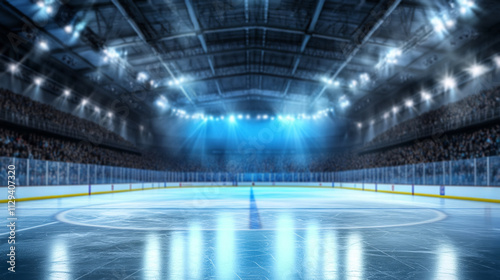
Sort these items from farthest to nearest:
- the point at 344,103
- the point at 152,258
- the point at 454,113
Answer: the point at 344,103, the point at 454,113, the point at 152,258

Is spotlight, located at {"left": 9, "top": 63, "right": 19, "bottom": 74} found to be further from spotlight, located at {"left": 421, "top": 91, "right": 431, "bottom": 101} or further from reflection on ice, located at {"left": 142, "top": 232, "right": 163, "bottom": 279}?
spotlight, located at {"left": 421, "top": 91, "right": 431, "bottom": 101}

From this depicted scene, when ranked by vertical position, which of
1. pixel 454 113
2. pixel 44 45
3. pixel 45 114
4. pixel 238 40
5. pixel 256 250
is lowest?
pixel 256 250

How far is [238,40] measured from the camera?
3384cm

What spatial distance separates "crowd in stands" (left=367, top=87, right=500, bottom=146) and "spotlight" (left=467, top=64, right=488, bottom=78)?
1561 millimetres

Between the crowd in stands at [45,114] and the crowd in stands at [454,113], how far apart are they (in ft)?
110

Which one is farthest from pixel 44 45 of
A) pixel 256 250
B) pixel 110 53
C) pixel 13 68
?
pixel 256 250

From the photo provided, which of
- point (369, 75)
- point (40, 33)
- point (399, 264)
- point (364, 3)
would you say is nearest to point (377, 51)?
point (369, 75)

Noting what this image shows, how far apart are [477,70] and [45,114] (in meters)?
36.6

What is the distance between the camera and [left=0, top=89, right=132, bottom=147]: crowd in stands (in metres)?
27.1

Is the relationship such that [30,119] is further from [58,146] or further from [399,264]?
[399,264]

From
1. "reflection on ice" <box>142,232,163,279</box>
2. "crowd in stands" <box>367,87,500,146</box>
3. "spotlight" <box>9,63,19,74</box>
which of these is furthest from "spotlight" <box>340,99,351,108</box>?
"reflection on ice" <box>142,232,163,279</box>

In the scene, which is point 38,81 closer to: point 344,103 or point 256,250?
point 256,250

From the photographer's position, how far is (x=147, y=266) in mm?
5473

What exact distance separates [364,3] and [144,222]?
20832 mm
